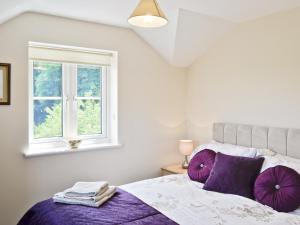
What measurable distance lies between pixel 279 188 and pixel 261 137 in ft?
2.55

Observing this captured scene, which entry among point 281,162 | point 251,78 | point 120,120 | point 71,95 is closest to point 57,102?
point 71,95

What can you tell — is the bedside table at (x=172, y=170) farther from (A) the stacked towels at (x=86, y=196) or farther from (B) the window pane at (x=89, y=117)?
(A) the stacked towels at (x=86, y=196)

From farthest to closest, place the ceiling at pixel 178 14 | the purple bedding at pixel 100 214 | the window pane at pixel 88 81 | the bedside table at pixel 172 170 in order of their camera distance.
Answer: the bedside table at pixel 172 170 → the window pane at pixel 88 81 → the ceiling at pixel 178 14 → the purple bedding at pixel 100 214

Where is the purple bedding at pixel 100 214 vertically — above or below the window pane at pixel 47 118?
below

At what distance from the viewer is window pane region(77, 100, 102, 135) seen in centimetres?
314

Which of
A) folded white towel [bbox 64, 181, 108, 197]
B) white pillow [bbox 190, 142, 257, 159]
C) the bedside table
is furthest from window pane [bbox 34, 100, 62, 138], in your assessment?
white pillow [bbox 190, 142, 257, 159]

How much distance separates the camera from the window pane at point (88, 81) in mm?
3129

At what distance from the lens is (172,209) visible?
1.97m

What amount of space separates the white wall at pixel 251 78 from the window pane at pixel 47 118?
5.49 feet

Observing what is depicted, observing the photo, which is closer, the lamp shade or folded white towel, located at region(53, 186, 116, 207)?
folded white towel, located at region(53, 186, 116, 207)

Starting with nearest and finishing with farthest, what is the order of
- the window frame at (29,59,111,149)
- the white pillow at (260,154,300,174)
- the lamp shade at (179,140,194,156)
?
the white pillow at (260,154,300,174) → the window frame at (29,59,111,149) → the lamp shade at (179,140,194,156)

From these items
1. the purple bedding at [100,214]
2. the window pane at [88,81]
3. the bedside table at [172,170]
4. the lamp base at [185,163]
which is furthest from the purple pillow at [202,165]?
the window pane at [88,81]

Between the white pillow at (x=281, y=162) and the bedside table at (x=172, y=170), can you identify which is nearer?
the white pillow at (x=281, y=162)

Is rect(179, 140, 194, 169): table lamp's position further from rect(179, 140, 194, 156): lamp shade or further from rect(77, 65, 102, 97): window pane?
rect(77, 65, 102, 97): window pane
